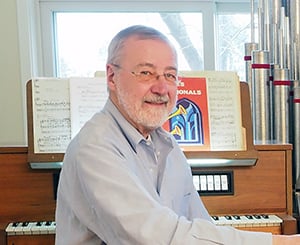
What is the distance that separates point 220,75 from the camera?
1.77 meters

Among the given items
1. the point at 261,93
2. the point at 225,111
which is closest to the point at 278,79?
the point at 261,93

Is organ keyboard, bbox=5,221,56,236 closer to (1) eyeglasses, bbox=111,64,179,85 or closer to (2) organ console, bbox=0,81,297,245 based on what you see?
(2) organ console, bbox=0,81,297,245

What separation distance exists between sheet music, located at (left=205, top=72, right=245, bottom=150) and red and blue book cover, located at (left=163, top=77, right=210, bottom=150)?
0.09 ft

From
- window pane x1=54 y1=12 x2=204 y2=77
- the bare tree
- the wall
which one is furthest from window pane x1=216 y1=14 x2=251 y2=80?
the wall

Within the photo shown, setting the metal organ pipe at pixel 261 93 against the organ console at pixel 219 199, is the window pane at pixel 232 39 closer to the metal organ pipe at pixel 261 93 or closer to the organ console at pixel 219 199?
the metal organ pipe at pixel 261 93

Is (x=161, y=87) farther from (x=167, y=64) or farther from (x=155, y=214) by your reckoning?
(x=155, y=214)

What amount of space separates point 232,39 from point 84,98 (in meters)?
1.82

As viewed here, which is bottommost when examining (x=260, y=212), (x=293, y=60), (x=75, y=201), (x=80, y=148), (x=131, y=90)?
(x=260, y=212)

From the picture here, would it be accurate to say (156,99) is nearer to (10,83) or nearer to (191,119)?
(191,119)

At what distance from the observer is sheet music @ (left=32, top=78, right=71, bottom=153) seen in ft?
5.34

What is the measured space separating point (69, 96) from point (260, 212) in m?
0.98

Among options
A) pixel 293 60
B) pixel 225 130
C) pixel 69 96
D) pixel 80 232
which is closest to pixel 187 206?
pixel 80 232

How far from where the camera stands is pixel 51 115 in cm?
165

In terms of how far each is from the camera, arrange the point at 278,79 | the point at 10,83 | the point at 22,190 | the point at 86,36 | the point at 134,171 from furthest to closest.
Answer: the point at 86,36 < the point at 10,83 < the point at 278,79 < the point at 22,190 < the point at 134,171
